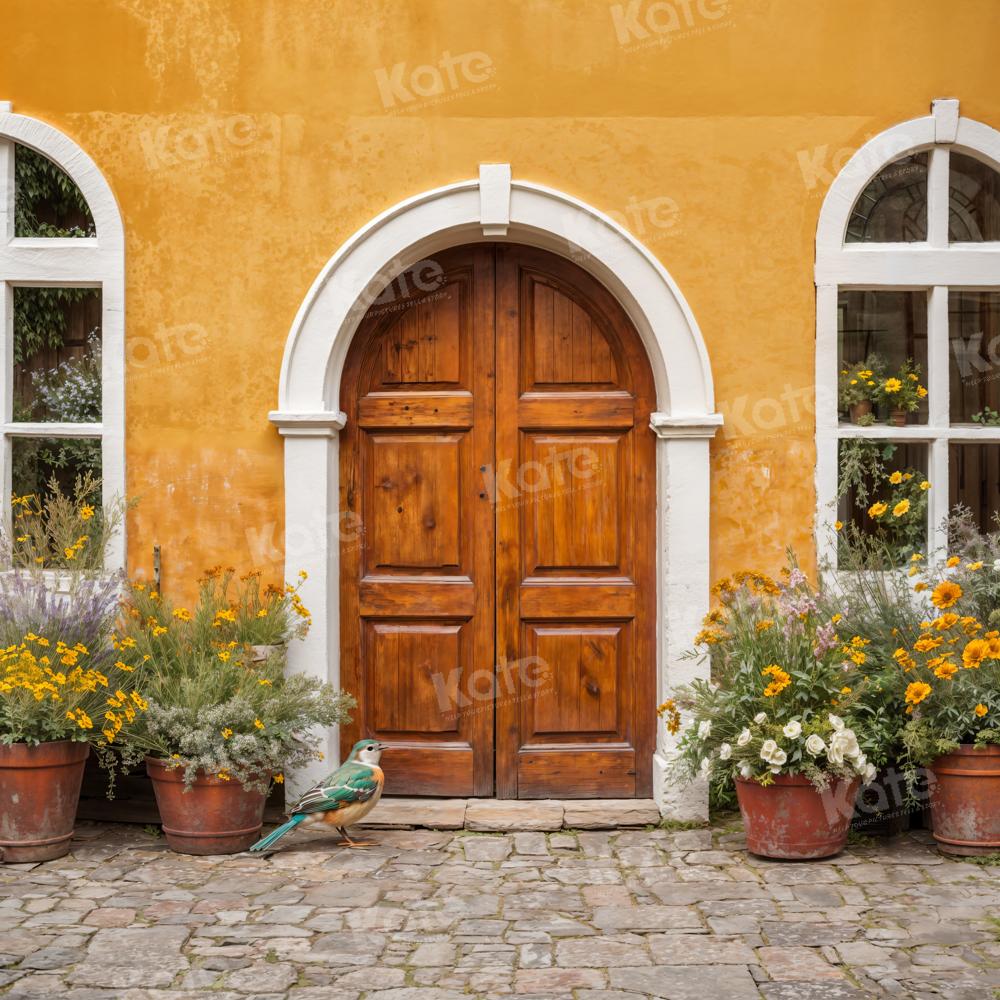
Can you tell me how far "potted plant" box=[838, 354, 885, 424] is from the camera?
19.6 feet

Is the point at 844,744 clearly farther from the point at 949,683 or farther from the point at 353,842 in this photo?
the point at 353,842

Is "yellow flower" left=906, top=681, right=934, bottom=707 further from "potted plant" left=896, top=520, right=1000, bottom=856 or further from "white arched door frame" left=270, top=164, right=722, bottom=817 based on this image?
"white arched door frame" left=270, top=164, right=722, bottom=817

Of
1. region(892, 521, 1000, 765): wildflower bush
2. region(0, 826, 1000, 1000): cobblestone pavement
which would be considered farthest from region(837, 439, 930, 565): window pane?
region(0, 826, 1000, 1000): cobblestone pavement

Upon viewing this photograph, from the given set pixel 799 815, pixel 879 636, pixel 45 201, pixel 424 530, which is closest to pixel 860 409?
pixel 879 636

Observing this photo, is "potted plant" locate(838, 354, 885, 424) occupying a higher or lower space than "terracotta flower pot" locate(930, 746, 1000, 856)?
higher

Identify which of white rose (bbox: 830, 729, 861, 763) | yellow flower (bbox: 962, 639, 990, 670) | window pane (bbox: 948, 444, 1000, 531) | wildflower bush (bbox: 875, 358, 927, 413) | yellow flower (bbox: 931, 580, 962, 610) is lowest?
white rose (bbox: 830, 729, 861, 763)

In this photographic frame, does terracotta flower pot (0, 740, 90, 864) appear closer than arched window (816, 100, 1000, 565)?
Yes

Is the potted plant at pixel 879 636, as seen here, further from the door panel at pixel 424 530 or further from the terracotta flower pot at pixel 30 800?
the terracotta flower pot at pixel 30 800

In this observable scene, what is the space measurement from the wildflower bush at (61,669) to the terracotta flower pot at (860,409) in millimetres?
3399

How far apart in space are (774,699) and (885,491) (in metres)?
1.34

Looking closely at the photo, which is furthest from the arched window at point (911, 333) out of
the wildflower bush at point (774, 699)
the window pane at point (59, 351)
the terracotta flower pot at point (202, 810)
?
the window pane at point (59, 351)

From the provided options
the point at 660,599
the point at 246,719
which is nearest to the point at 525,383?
the point at 660,599

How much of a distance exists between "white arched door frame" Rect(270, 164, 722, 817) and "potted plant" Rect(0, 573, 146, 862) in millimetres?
889

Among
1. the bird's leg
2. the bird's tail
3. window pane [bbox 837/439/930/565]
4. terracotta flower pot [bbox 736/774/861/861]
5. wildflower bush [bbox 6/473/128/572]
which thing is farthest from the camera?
window pane [bbox 837/439/930/565]
